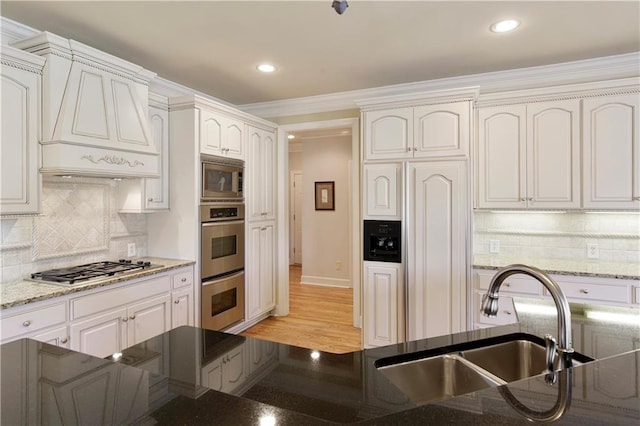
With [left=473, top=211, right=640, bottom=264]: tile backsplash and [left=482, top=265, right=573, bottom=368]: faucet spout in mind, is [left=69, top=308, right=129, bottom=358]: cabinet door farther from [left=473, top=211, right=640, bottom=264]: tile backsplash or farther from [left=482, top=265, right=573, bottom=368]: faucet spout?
[left=473, top=211, right=640, bottom=264]: tile backsplash

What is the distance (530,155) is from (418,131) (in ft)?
3.02

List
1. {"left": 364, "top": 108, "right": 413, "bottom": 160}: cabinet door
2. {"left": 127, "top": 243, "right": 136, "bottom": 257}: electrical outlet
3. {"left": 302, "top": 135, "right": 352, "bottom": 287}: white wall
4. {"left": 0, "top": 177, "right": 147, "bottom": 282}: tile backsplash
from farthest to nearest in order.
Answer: {"left": 302, "top": 135, "right": 352, "bottom": 287}: white wall
{"left": 127, "top": 243, "right": 136, "bottom": 257}: electrical outlet
{"left": 364, "top": 108, "right": 413, "bottom": 160}: cabinet door
{"left": 0, "top": 177, "right": 147, "bottom": 282}: tile backsplash

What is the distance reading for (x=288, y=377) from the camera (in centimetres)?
108

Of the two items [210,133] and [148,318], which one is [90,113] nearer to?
[210,133]

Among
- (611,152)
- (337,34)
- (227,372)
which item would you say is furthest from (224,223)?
(611,152)

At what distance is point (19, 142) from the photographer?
2.17 m

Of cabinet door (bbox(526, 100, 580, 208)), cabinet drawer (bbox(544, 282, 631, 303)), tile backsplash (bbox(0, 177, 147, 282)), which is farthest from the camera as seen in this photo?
cabinet door (bbox(526, 100, 580, 208))

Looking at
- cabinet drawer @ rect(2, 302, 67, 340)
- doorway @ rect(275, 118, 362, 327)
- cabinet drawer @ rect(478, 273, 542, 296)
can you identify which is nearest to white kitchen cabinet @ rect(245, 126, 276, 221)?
doorway @ rect(275, 118, 362, 327)

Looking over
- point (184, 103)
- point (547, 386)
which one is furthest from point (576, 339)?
point (184, 103)

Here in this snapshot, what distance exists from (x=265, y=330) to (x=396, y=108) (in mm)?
2646

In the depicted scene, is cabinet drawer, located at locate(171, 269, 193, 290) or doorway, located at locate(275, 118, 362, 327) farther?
doorway, located at locate(275, 118, 362, 327)

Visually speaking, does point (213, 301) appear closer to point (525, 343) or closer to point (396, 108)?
point (396, 108)

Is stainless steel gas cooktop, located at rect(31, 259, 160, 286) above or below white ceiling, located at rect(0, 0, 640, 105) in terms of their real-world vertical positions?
below

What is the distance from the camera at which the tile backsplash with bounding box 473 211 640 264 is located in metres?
3.04
